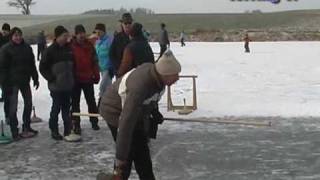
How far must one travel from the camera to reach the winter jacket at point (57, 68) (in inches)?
330

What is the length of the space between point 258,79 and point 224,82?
122 centimetres

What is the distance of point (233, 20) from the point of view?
244 feet

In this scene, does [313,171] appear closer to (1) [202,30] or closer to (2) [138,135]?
(2) [138,135]

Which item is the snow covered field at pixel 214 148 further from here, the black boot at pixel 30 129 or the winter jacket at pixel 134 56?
the winter jacket at pixel 134 56

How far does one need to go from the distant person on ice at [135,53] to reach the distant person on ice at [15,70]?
1574mm

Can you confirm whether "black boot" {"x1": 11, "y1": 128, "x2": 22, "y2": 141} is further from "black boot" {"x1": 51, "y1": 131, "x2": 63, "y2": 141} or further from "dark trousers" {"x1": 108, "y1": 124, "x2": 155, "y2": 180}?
"dark trousers" {"x1": 108, "y1": 124, "x2": 155, "y2": 180}

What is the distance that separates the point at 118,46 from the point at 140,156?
12.9ft

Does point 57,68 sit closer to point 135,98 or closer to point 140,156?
point 140,156

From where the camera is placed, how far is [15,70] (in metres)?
8.57

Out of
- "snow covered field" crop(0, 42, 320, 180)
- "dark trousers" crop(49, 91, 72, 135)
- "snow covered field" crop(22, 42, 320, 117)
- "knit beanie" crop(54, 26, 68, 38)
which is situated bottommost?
"snow covered field" crop(22, 42, 320, 117)

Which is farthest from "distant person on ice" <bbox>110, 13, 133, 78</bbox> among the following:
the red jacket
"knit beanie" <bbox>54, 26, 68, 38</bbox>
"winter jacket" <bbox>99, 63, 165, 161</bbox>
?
"winter jacket" <bbox>99, 63, 165, 161</bbox>

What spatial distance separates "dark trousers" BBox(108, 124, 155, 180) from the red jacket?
12.8 ft

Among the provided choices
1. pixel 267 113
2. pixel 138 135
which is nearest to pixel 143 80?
pixel 138 135

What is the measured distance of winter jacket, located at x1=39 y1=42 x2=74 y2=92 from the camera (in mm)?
8391
